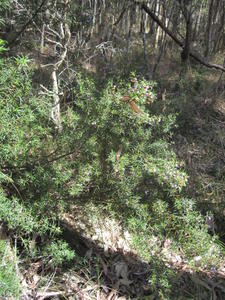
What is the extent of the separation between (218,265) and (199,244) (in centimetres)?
70

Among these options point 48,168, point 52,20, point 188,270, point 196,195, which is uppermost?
point 52,20

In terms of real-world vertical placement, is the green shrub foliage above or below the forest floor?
above

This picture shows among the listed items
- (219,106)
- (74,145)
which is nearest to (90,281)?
(74,145)

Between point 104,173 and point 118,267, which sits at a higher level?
Result: point 104,173

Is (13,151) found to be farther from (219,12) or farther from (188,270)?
(219,12)

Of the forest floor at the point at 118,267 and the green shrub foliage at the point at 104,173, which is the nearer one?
the green shrub foliage at the point at 104,173

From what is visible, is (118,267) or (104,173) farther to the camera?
(118,267)

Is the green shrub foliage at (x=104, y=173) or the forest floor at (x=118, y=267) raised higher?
the green shrub foliage at (x=104, y=173)

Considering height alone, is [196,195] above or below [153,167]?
below

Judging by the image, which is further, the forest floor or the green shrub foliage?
the forest floor

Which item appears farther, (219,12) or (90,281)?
(219,12)

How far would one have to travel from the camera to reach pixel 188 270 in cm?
264

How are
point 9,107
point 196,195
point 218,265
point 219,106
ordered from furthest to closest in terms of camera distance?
point 219,106
point 196,195
point 218,265
point 9,107

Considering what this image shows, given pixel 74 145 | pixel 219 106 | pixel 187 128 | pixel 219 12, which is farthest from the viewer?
pixel 219 12
